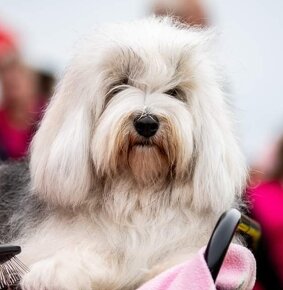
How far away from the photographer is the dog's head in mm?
3361

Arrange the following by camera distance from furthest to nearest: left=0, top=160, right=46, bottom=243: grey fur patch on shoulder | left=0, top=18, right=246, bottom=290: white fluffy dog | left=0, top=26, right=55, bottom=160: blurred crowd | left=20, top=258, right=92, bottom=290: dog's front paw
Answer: left=0, top=26, right=55, bottom=160: blurred crowd < left=0, top=160, right=46, bottom=243: grey fur patch on shoulder < left=0, top=18, right=246, bottom=290: white fluffy dog < left=20, top=258, right=92, bottom=290: dog's front paw

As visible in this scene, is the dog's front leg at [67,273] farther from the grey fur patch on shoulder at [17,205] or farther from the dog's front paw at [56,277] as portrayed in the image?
the grey fur patch on shoulder at [17,205]

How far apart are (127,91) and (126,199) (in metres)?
0.37

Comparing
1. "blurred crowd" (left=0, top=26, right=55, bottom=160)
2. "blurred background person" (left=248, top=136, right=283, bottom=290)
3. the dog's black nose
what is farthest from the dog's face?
"blurred crowd" (left=0, top=26, right=55, bottom=160)

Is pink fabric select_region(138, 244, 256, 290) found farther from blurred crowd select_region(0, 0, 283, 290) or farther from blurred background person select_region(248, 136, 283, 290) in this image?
blurred background person select_region(248, 136, 283, 290)

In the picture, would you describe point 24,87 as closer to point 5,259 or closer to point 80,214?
point 80,214

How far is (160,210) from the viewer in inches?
137

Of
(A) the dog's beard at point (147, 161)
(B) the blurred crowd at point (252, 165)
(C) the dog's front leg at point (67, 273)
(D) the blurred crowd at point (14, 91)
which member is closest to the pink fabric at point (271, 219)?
(B) the blurred crowd at point (252, 165)

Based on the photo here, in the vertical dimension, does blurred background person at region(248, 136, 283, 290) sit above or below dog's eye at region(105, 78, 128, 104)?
below

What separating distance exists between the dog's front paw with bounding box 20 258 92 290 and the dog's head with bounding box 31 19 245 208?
10.1 inches

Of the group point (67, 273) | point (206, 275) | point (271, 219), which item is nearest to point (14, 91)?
point (271, 219)

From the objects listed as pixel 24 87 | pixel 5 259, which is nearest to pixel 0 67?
pixel 24 87

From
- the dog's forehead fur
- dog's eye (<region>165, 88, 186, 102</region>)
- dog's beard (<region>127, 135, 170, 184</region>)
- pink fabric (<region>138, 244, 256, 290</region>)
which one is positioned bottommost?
pink fabric (<region>138, 244, 256, 290</region>)

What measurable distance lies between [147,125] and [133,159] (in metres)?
0.16
